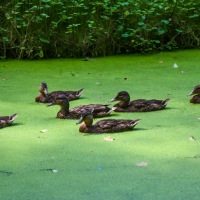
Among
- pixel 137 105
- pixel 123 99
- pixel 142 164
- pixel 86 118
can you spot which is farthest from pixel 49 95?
pixel 142 164

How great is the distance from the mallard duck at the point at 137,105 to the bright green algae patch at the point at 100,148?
0.29 ft

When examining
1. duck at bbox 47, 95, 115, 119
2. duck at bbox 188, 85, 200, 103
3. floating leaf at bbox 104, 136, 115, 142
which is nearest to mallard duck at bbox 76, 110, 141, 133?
floating leaf at bbox 104, 136, 115, 142

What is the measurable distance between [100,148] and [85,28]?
5485 millimetres

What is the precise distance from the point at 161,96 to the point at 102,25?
3.50m

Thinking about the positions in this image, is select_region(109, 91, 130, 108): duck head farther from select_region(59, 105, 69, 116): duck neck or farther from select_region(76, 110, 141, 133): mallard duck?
select_region(76, 110, 141, 133): mallard duck

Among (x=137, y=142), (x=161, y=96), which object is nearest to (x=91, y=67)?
(x=161, y=96)

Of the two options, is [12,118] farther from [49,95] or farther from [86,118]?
[49,95]

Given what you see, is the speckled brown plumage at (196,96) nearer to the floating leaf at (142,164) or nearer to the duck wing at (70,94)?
the duck wing at (70,94)

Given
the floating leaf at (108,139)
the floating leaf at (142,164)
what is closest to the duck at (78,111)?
the floating leaf at (108,139)

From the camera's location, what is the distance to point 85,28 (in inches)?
387

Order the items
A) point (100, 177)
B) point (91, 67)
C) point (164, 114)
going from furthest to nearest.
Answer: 1. point (91, 67)
2. point (164, 114)
3. point (100, 177)

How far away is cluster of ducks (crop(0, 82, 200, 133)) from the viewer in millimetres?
5098

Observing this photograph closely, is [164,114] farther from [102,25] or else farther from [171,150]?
[102,25]

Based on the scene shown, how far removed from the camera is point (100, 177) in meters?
3.88
